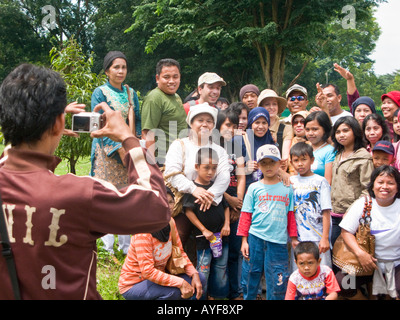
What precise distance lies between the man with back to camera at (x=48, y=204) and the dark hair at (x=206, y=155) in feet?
7.45

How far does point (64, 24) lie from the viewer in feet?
88.3

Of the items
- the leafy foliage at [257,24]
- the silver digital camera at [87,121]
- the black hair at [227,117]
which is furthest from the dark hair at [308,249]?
the leafy foliage at [257,24]

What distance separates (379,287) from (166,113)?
8.53 feet

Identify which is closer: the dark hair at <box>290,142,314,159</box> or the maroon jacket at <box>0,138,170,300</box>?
the maroon jacket at <box>0,138,170,300</box>

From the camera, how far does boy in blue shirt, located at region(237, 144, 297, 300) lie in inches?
149

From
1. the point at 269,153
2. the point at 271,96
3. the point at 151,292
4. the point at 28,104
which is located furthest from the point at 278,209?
the point at 28,104

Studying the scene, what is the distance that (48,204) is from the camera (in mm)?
1533

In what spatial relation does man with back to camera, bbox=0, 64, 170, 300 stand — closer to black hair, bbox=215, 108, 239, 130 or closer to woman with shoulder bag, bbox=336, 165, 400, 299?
woman with shoulder bag, bbox=336, 165, 400, 299

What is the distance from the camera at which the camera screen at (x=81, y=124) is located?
1.99 m

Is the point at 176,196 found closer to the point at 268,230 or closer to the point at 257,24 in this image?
the point at 268,230

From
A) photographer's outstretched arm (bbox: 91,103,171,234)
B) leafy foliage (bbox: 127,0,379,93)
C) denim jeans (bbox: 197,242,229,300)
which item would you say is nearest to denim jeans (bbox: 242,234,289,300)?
denim jeans (bbox: 197,242,229,300)

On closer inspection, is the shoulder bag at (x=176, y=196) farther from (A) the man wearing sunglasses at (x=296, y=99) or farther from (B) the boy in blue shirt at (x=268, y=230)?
(A) the man wearing sunglasses at (x=296, y=99)

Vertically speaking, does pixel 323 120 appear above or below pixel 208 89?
below

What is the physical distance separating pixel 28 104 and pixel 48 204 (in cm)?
37
